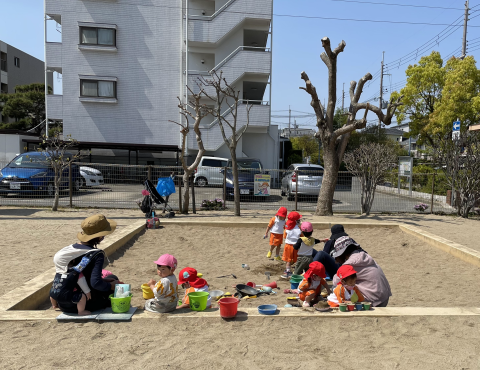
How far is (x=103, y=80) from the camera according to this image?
964 inches

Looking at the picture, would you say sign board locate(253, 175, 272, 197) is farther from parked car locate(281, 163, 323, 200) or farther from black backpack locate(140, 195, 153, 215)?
black backpack locate(140, 195, 153, 215)

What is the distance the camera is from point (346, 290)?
424 centimetres

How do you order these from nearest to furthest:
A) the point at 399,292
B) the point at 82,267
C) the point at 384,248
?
the point at 82,267
the point at 399,292
the point at 384,248

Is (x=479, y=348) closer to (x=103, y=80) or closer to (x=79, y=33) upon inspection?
(x=103, y=80)

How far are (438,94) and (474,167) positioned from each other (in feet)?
44.2

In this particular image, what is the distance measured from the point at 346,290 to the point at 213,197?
962cm

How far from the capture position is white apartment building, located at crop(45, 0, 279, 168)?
2408 cm

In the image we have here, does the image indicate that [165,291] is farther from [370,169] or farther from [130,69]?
[130,69]

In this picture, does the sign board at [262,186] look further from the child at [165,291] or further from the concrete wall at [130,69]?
the concrete wall at [130,69]

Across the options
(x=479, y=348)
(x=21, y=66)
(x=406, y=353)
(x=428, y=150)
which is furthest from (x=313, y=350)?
(x=21, y=66)

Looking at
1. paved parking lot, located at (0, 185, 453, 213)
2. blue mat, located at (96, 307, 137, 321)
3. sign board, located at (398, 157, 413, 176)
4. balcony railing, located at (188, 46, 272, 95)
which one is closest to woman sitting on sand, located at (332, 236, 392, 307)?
blue mat, located at (96, 307, 137, 321)

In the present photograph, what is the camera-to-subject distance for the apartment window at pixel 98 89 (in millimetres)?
24359

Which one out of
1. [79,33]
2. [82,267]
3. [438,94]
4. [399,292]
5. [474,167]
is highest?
[79,33]

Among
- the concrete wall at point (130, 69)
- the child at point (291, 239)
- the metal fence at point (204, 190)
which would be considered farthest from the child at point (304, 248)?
the concrete wall at point (130, 69)
